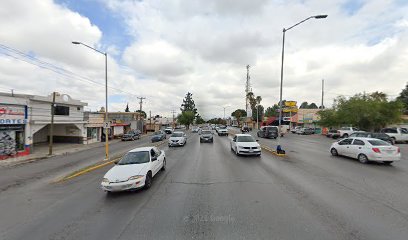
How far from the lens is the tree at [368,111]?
29984mm

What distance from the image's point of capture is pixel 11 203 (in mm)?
7148

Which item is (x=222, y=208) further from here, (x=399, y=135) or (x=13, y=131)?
(x=399, y=135)

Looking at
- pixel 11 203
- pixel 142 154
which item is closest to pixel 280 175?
pixel 142 154

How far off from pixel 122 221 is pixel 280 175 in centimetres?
677

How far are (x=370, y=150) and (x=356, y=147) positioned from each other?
42.2 inches

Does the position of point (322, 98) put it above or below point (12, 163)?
above

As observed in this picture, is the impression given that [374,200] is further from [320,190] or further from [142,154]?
[142,154]

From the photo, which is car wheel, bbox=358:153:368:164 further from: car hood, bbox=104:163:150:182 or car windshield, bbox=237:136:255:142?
car hood, bbox=104:163:150:182

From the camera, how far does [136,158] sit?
357 inches

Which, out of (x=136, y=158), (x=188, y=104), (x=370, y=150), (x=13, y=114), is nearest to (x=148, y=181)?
(x=136, y=158)

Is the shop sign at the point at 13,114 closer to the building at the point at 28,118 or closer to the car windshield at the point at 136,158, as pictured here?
the building at the point at 28,118

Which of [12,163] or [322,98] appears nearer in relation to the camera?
[12,163]

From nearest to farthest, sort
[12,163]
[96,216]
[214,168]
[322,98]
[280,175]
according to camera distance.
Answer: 1. [96,216]
2. [280,175]
3. [214,168]
4. [12,163]
5. [322,98]

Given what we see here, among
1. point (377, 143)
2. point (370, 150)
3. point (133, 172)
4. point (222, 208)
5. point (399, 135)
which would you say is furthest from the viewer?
point (399, 135)
